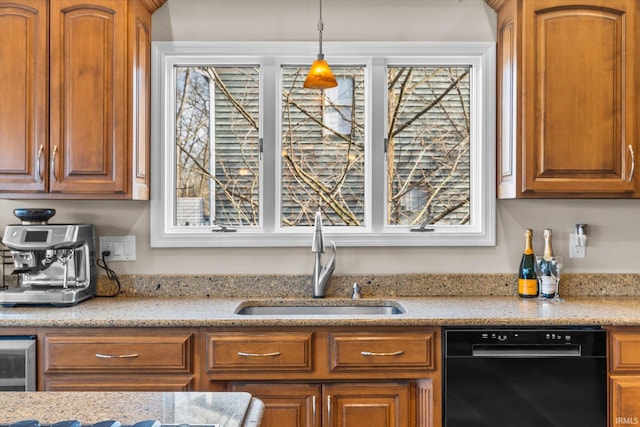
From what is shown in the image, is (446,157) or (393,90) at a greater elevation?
(393,90)

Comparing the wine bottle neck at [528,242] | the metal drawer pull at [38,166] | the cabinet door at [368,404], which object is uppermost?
the metal drawer pull at [38,166]

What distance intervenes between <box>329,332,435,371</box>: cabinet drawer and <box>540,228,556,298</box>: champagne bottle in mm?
780

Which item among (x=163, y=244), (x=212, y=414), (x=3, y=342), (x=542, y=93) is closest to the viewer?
(x=212, y=414)

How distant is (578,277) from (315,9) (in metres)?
1.90

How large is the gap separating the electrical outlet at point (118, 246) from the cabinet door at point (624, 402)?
2226mm

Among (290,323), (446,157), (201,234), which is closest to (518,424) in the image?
(290,323)

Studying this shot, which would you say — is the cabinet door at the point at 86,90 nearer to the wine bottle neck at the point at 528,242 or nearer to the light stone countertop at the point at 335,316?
the light stone countertop at the point at 335,316

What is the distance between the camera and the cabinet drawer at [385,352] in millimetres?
2041

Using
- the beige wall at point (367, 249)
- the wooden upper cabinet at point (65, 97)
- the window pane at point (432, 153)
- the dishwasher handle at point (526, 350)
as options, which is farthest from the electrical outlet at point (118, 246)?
the dishwasher handle at point (526, 350)

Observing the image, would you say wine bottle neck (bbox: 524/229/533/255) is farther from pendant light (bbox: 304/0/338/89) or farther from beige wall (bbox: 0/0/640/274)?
pendant light (bbox: 304/0/338/89)

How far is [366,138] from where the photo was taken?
271cm

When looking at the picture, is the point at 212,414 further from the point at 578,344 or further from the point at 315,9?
the point at 315,9

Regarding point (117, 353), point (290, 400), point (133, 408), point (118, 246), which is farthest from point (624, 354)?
point (118, 246)

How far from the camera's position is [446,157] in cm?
276
